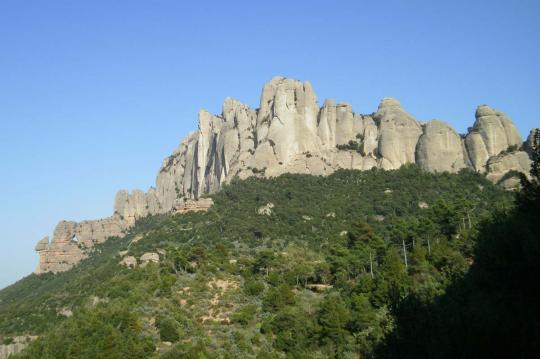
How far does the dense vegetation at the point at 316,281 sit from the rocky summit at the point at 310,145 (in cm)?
415

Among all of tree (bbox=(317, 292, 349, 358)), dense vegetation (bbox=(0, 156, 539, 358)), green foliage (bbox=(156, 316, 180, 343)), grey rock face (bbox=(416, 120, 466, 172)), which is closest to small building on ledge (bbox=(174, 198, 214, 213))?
dense vegetation (bbox=(0, 156, 539, 358))

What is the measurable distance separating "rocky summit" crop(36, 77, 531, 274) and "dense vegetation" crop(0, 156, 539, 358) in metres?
4.15

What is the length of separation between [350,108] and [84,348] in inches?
2914

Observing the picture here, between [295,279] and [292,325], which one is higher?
[295,279]

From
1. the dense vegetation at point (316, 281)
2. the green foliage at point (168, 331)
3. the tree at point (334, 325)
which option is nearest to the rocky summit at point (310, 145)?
the dense vegetation at point (316, 281)

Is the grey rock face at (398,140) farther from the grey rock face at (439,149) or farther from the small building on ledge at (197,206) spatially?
the small building on ledge at (197,206)

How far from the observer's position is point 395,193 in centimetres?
8506

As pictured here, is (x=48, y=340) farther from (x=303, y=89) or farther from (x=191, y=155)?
(x=191, y=155)

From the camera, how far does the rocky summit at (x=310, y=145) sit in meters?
92.2

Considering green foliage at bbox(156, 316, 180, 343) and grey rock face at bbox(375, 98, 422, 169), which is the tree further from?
grey rock face at bbox(375, 98, 422, 169)

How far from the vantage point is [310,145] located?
334ft

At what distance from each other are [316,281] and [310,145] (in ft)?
150

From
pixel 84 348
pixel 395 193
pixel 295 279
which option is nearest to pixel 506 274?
pixel 84 348

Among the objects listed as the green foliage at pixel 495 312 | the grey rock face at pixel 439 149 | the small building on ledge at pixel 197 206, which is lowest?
the green foliage at pixel 495 312
